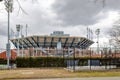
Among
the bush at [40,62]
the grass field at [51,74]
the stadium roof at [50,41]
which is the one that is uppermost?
the stadium roof at [50,41]

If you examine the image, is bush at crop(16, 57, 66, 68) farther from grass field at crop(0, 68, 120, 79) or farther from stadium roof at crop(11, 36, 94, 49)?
stadium roof at crop(11, 36, 94, 49)

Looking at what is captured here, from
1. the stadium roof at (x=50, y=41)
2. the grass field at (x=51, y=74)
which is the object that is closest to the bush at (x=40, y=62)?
the grass field at (x=51, y=74)

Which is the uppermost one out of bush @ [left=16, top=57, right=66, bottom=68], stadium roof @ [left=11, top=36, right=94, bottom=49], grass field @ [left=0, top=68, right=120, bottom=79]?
stadium roof @ [left=11, top=36, right=94, bottom=49]

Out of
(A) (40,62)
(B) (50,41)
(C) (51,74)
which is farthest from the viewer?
(B) (50,41)

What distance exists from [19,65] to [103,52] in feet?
39.8

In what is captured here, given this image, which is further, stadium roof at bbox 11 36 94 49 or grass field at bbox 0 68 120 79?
stadium roof at bbox 11 36 94 49

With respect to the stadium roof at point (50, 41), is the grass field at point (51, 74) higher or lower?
lower

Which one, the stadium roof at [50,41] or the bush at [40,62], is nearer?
the bush at [40,62]

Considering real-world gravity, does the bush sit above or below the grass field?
above

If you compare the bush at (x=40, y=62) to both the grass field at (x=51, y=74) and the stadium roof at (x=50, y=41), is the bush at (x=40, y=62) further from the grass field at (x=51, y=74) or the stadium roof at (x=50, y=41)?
the stadium roof at (x=50, y=41)

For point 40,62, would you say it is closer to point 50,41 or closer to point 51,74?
point 51,74

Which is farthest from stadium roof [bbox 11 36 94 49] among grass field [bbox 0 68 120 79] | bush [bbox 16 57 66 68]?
grass field [bbox 0 68 120 79]

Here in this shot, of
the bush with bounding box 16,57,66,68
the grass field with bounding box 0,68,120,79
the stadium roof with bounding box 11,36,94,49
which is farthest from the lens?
the stadium roof with bounding box 11,36,94,49

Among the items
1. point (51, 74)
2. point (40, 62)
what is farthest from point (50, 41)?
point (51, 74)
